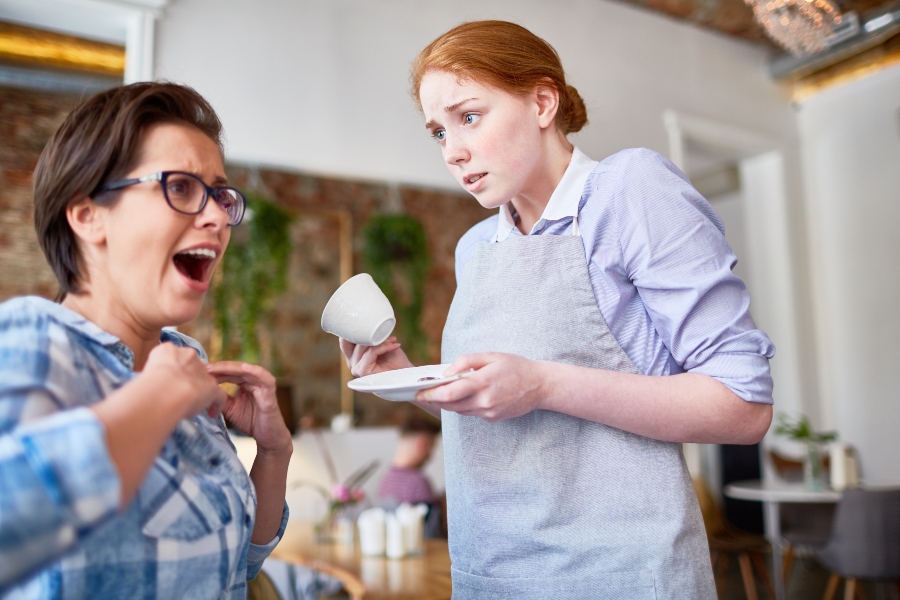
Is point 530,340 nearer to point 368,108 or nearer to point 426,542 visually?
point 426,542

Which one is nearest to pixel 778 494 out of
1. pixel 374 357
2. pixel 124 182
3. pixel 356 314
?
pixel 374 357

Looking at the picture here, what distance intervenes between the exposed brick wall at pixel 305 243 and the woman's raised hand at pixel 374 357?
2418mm

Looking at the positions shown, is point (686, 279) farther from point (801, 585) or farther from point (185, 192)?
point (801, 585)

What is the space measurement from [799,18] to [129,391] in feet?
14.0

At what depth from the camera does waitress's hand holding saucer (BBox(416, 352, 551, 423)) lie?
3.33ft

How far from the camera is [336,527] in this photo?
10.3 ft

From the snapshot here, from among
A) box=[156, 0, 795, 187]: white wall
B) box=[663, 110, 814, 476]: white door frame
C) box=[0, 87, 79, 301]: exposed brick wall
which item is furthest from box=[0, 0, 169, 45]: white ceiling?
box=[663, 110, 814, 476]: white door frame

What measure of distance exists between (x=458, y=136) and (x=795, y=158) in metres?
5.72

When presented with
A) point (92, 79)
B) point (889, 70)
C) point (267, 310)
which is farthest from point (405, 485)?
point (889, 70)

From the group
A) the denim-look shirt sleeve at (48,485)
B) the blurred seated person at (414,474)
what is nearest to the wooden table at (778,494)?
the blurred seated person at (414,474)

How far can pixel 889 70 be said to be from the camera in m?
5.80

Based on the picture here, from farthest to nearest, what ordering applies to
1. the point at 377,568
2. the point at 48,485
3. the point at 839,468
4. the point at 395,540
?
the point at 839,468 → the point at 395,540 → the point at 377,568 → the point at 48,485

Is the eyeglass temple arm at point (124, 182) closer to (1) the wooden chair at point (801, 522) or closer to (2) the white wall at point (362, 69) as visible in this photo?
(2) the white wall at point (362, 69)

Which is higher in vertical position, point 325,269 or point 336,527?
point 325,269
